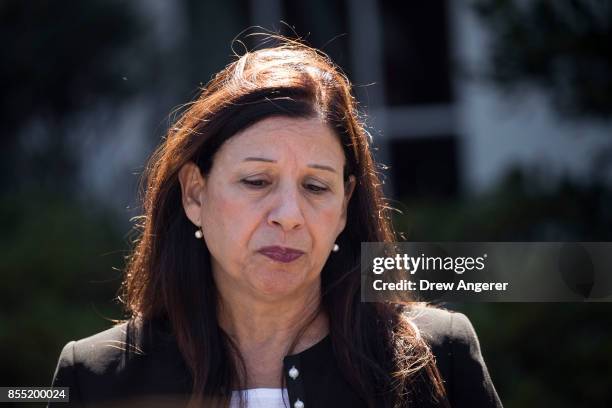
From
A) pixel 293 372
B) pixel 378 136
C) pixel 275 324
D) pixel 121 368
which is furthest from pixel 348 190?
pixel 378 136

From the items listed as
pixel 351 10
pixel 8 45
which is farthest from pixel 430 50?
pixel 8 45

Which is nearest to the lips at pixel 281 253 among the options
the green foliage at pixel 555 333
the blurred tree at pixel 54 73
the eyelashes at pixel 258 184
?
the eyelashes at pixel 258 184

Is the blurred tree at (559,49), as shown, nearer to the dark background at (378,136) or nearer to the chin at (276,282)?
the dark background at (378,136)

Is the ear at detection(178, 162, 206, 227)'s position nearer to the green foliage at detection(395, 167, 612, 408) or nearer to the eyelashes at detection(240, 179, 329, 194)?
the eyelashes at detection(240, 179, 329, 194)

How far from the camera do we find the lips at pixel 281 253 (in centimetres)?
265

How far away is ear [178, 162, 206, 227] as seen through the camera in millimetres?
2873

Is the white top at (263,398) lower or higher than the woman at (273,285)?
lower

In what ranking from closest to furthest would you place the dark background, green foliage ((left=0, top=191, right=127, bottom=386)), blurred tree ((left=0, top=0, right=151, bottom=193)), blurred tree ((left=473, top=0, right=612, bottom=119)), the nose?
the nose → blurred tree ((left=473, top=0, right=612, bottom=119)) → the dark background → green foliage ((left=0, top=191, right=127, bottom=386)) → blurred tree ((left=0, top=0, right=151, bottom=193))

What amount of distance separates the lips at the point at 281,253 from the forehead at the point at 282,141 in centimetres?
25

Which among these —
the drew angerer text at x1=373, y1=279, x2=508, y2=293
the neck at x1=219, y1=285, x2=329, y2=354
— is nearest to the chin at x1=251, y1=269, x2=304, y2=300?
the neck at x1=219, y1=285, x2=329, y2=354

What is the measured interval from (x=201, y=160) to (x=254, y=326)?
502 mm

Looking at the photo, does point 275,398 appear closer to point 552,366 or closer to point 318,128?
point 318,128

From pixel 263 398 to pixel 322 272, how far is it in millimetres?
449

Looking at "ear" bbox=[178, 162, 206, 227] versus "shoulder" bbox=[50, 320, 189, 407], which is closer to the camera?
"shoulder" bbox=[50, 320, 189, 407]
